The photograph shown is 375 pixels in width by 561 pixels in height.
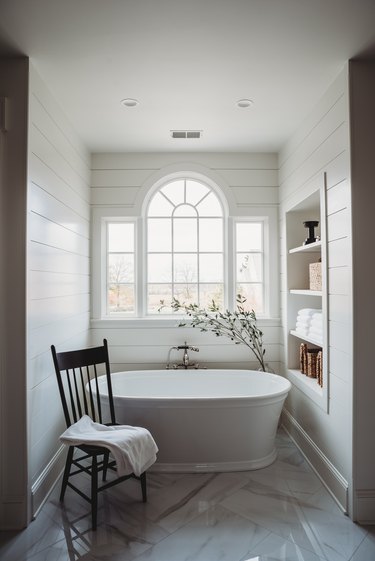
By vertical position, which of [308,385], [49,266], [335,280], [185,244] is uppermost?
[185,244]

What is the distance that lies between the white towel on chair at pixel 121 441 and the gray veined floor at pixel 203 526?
0.99 feet

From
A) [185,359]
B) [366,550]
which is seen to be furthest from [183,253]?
[366,550]

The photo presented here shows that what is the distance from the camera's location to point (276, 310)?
3.71 metres

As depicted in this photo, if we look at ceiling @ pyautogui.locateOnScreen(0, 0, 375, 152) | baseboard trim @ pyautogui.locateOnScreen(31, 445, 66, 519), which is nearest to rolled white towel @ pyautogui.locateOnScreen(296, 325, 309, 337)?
ceiling @ pyautogui.locateOnScreen(0, 0, 375, 152)

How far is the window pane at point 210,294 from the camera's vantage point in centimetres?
380

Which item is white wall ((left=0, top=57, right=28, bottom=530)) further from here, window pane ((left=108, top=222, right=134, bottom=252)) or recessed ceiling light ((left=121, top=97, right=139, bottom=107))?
window pane ((left=108, top=222, right=134, bottom=252))

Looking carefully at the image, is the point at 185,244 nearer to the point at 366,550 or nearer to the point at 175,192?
the point at 175,192

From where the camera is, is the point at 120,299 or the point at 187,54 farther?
the point at 120,299

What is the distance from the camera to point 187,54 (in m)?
2.14

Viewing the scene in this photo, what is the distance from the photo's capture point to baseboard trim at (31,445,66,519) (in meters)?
2.21

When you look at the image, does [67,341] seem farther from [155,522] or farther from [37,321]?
[155,522]

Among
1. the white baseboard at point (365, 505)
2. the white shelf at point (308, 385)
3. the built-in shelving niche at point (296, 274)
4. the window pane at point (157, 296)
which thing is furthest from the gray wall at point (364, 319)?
the window pane at point (157, 296)

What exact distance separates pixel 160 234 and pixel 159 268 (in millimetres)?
351

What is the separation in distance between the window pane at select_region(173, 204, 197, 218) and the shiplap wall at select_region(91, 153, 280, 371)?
38 cm
